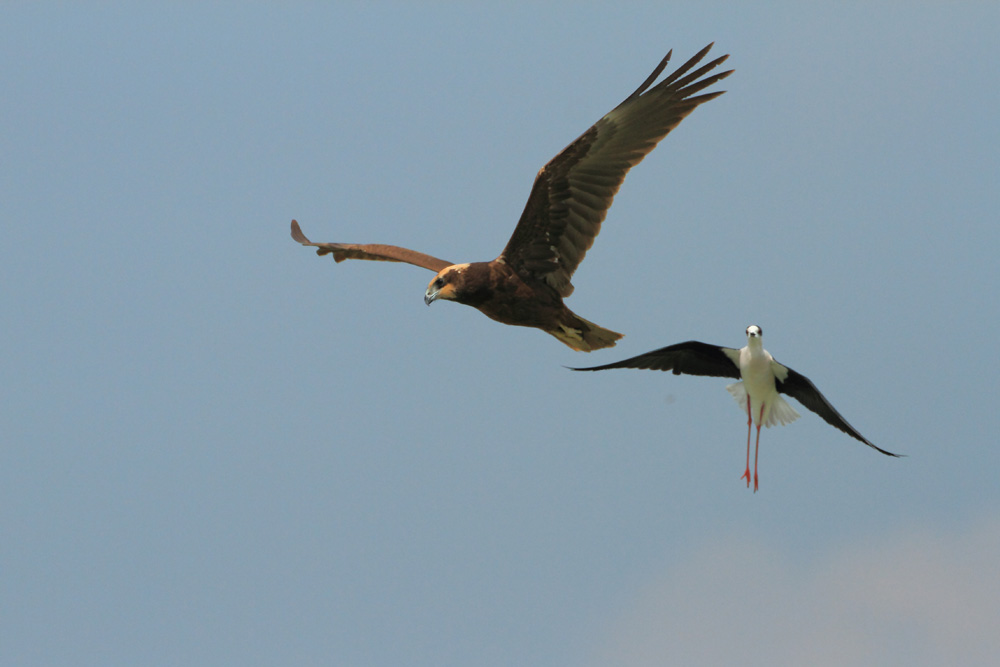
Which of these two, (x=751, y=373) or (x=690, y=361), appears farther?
(x=690, y=361)

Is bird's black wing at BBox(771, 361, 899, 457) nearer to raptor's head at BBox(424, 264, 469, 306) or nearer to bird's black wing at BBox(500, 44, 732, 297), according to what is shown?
bird's black wing at BBox(500, 44, 732, 297)

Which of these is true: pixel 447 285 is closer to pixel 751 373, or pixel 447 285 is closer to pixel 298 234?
pixel 751 373

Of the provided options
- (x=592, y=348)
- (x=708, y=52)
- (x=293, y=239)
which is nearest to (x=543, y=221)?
(x=592, y=348)

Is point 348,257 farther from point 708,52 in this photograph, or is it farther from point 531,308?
point 708,52

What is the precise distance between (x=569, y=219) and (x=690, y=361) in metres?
1.78

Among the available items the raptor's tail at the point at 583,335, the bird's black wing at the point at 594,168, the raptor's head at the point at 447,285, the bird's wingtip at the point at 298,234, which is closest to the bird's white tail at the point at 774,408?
the raptor's tail at the point at 583,335

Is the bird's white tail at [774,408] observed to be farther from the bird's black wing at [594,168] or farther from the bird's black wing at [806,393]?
the bird's black wing at [594,168]

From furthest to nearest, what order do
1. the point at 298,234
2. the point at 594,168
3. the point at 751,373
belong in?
the point at 298,234, the point at 751,373, the point at 594,168

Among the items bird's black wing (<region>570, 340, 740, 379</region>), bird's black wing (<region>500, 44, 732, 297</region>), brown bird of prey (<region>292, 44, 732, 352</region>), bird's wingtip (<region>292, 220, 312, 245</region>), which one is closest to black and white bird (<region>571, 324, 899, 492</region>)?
bird's black wing (<region>570, 340, 740, 379</region>)

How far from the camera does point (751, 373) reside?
10422 mm

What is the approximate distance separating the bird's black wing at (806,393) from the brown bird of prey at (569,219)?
62.7 inches

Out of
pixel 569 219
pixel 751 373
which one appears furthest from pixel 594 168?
pixel 751 373

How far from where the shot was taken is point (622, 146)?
33.5 ft

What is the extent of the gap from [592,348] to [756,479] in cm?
197
